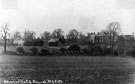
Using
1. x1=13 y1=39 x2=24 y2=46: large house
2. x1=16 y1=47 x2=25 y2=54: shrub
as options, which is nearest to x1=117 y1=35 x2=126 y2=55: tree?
x1=16 y1=47 x2=25 y2=54: shrub

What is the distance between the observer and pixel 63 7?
1554 cm

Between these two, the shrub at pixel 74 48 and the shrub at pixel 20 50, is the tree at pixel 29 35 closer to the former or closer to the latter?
the shrub at pixel 20 50

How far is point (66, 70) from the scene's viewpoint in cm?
1764

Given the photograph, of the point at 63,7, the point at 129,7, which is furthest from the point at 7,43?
the point at 129,7

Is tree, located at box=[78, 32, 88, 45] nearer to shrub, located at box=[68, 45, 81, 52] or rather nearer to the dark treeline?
the dark treeline

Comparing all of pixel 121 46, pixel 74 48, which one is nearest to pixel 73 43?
pixel 74 48

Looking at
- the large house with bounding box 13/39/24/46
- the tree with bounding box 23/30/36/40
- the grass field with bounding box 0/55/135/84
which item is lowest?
the grass field with bounding box 0/55/135/84

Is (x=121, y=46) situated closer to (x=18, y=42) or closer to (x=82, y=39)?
(x=82, y=39)

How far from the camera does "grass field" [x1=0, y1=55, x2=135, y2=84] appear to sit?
13857 millimetres

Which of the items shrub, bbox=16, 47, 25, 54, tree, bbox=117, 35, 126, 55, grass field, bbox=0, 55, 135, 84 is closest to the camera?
grass field, bbox=0, 55, 135, 84

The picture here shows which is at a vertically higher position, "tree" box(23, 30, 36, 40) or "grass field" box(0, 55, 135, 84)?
"tree" box(23, 30, 36, 40)

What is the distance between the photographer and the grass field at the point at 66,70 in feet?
45.5

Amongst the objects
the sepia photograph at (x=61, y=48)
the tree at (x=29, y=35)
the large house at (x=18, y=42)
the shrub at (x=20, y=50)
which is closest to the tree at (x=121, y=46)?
the sepia photograph at (x=61, y=48)

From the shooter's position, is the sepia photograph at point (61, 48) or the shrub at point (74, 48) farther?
the shrub at point (74, 48)
